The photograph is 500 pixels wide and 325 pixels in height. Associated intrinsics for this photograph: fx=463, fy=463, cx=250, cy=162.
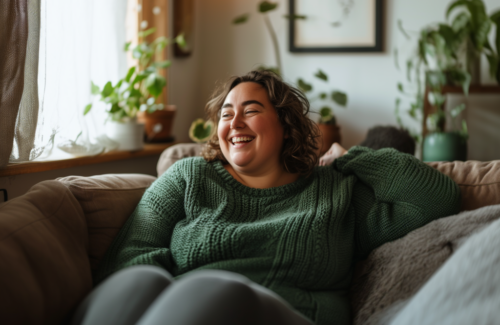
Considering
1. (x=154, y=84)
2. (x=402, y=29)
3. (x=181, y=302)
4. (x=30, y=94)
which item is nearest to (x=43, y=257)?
(x=181, y=302)

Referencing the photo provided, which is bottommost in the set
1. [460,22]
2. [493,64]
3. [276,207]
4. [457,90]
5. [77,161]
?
[276,207]

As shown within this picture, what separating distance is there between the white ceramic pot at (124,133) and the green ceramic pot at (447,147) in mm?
1488

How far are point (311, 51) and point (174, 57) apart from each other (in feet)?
2.81

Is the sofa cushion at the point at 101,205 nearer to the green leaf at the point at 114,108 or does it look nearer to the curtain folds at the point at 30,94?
the curtain folds at the point at 30,94

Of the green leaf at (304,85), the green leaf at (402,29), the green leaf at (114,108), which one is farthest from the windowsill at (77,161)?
the green leaf at (402,29)

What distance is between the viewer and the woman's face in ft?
4.72

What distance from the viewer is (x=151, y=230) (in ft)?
4.33

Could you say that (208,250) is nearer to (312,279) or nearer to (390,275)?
(312,279)

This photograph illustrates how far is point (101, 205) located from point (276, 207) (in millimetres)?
532

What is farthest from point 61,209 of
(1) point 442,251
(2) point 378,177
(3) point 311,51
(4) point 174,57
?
(3) point 311,51

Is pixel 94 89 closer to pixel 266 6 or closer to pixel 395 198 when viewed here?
pixel 266 6

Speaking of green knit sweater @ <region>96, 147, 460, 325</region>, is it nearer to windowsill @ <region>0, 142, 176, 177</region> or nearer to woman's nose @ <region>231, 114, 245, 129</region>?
woman's nose @ <region>231, 114, 245, 129</region>

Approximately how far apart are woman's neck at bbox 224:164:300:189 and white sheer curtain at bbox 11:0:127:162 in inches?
29.4

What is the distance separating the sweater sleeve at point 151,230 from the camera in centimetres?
126
